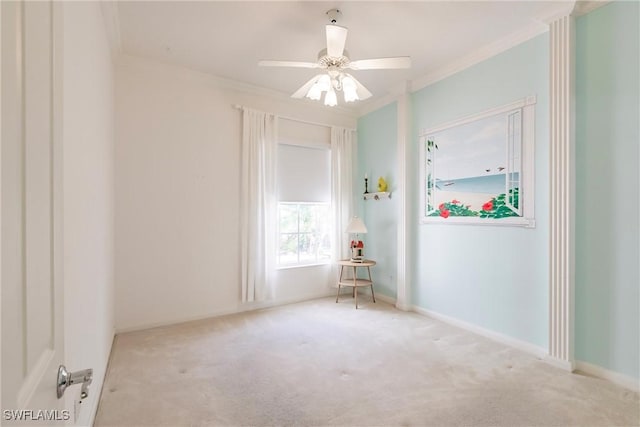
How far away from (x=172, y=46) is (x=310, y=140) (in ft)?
6.96

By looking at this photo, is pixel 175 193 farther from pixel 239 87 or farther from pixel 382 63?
pixel 382 63

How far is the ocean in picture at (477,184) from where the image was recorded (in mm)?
3145

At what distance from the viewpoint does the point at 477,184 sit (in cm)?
335

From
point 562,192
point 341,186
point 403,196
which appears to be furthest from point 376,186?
point 562,192

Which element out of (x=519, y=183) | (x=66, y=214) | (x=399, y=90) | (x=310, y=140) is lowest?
(x=66, y=214)

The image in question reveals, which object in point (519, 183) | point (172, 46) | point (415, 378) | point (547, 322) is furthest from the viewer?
point (172, 46)

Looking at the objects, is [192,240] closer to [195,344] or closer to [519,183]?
[195,344]

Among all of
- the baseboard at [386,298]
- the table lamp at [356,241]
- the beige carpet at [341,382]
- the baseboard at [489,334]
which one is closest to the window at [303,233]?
the table lamp at [356,241]

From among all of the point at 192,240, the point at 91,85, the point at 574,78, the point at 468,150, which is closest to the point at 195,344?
the point at 192,240

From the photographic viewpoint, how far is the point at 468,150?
3.45 metres

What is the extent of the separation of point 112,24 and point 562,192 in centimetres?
411

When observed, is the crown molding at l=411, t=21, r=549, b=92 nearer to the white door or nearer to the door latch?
the white door

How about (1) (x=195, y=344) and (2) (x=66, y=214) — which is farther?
(1) (x=195, y=344)

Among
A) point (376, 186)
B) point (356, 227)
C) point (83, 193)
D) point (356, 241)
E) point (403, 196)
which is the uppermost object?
point (376, 186)
